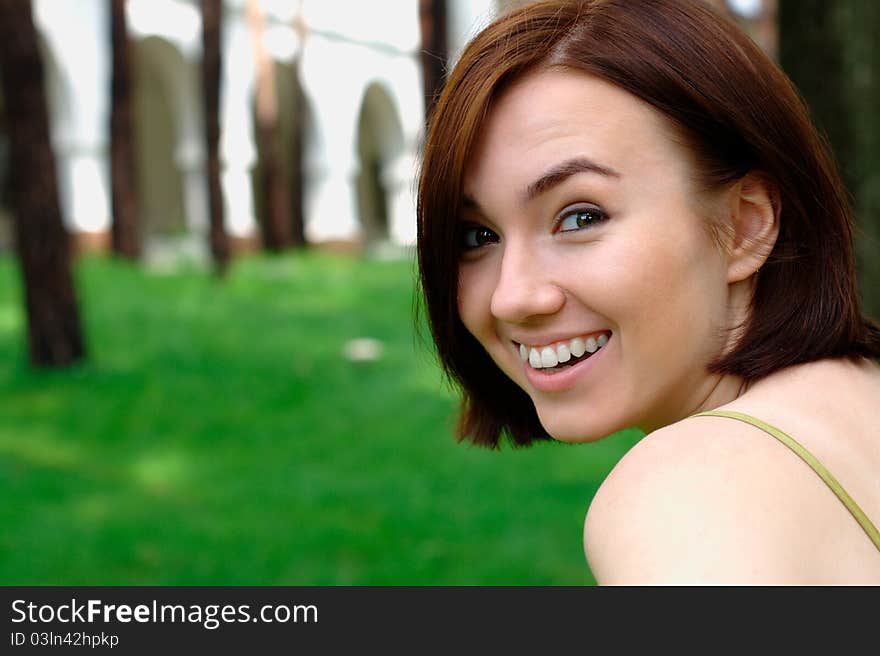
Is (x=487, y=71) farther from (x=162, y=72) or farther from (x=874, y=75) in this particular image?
(x=162, y=72)

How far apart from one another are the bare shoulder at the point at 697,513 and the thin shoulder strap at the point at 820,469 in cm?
2

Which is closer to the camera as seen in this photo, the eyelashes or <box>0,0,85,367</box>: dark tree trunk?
the eyelashes

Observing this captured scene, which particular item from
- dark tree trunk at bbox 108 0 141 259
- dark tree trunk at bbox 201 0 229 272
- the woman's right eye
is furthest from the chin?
dark tree trunk at bbox 108 0 141 259

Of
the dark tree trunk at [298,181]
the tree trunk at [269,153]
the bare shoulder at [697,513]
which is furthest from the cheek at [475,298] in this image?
the dark tree trunk at [298,181]

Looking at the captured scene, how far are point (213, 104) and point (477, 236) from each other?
1213 centimetres

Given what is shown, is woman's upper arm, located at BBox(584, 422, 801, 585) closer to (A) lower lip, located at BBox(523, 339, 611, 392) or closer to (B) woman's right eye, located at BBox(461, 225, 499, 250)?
(A) lower lip, located at BBox(523, 339, 611, 392)

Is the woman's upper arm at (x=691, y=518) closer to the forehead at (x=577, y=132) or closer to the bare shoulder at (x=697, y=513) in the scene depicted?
the bare shoulder at (x=697, y=513)

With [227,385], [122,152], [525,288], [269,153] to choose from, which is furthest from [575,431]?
[269,153]

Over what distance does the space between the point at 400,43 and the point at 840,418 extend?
75.8 feet

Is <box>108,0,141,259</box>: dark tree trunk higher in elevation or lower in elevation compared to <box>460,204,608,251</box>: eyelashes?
higher

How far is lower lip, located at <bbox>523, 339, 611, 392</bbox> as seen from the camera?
1.54 m

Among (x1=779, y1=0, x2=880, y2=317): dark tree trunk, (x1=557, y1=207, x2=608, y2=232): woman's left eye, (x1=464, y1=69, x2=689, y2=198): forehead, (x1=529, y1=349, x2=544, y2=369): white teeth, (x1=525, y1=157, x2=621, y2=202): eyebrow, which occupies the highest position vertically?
(x1=779, y1=0, x2=880, y2=317): dark tree trunk

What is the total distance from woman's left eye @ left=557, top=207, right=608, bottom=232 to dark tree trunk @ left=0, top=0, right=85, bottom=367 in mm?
7458

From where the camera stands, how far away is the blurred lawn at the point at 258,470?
5.29 meters
